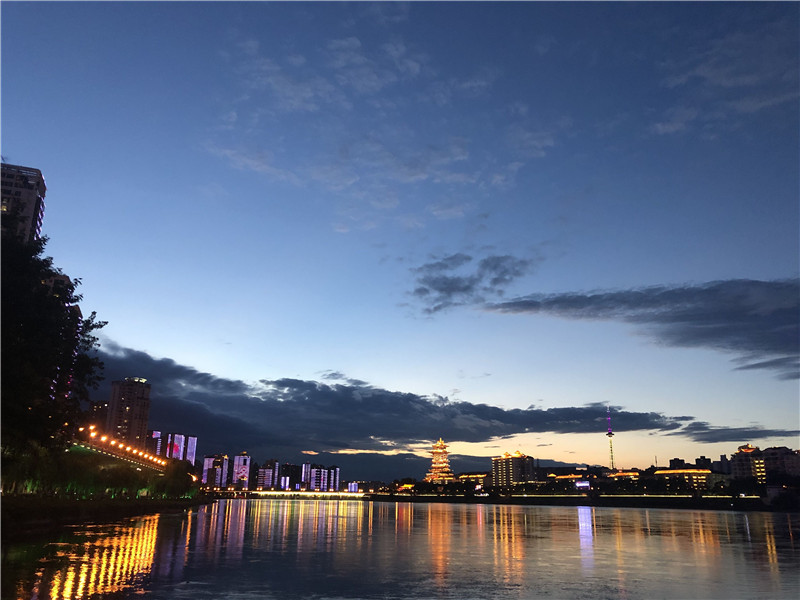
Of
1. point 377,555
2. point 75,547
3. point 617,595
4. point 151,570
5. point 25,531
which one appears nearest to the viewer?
point 617,595

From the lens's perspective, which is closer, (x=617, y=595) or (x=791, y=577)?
(x=617, y=595)

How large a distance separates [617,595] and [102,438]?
85.1 m

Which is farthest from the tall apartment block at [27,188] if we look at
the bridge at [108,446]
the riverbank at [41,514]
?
the riverbank at [41,514]

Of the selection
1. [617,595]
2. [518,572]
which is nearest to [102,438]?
[518,572]

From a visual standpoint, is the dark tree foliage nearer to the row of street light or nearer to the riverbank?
the riverbank

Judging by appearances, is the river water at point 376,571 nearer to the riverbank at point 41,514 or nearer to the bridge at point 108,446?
the riverbank at point 41,514

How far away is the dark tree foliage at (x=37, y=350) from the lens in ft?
88.3

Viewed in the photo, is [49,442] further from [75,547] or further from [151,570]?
[151,570]

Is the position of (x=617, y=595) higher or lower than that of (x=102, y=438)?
lower

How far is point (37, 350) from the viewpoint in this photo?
93.0 ft

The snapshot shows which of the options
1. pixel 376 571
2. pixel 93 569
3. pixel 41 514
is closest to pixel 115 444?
pixel 41 514

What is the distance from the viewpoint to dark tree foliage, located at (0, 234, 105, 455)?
88.3 feet

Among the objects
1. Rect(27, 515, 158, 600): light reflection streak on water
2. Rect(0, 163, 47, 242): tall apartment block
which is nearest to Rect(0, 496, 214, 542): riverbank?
Rect(27, 515, 158, 600): light reflection streak on water

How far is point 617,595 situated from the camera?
70.6 feet
